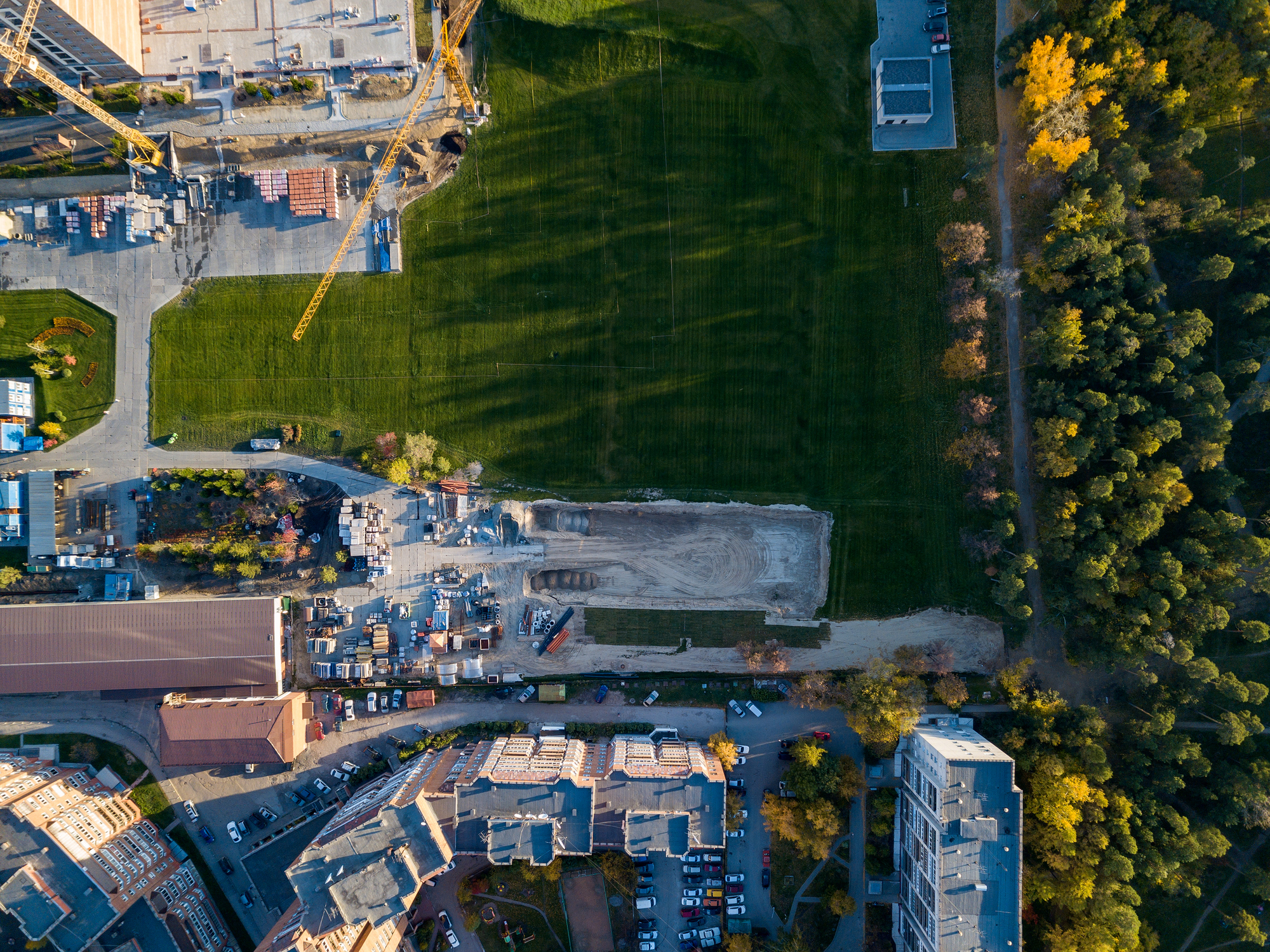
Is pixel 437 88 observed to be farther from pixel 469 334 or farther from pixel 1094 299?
pixel 1094 299

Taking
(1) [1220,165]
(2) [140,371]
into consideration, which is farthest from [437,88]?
(1) [1220,165]

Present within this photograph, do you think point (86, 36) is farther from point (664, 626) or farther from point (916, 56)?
point (916, 56)

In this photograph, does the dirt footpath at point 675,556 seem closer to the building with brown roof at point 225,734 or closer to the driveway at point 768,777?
the driveway at point 768,777

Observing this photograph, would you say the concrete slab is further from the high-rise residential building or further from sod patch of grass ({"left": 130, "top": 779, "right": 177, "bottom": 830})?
sod patch of grass ({"left": 130, "top": 779, "right": 177, "bottom": 830})

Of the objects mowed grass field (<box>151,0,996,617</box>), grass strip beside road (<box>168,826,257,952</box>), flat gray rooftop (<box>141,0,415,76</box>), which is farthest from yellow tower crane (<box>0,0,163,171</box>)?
grass strip beside road (<box>168,826,257,952</box>)

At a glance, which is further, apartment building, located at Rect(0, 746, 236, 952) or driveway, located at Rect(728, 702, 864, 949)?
driveway, located at Rect(728, 702, 864, 949)

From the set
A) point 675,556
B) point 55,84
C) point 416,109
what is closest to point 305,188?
point 416,109
